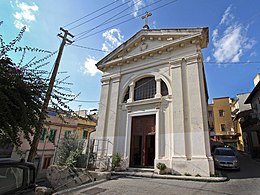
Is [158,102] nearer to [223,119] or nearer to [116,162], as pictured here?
[116,162]

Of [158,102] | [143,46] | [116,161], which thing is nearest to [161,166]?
[116,161]

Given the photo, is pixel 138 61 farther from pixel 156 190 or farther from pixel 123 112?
pixel 156 190

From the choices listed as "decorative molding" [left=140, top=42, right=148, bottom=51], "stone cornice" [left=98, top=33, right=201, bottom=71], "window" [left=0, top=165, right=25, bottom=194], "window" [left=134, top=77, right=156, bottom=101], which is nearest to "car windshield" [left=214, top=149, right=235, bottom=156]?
"window" [left=134, top=77, right=156, bottom=101]

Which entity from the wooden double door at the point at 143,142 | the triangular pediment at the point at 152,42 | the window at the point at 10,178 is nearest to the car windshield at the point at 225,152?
the wooden double door at the point at 143,142

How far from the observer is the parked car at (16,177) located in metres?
2.86

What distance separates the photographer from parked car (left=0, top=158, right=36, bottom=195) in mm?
2861

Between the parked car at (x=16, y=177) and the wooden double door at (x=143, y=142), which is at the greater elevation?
the wooden double door at (x=143, y=142)

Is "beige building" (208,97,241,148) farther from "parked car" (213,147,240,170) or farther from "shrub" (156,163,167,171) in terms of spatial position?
"shrub" (156,163,167,171)

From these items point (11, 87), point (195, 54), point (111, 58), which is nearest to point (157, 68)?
point (195, 54)

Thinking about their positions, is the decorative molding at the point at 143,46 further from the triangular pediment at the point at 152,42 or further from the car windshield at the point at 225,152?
the car windshield at the point at 225,152

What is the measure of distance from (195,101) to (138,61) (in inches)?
224

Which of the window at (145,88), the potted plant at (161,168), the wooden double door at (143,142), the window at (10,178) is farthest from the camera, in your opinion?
the window at (145,88)

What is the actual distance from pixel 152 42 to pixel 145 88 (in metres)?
3.74

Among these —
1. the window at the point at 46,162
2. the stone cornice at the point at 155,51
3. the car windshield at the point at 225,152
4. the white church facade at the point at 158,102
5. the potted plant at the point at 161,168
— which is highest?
the stone cornice at the point at 155,51
